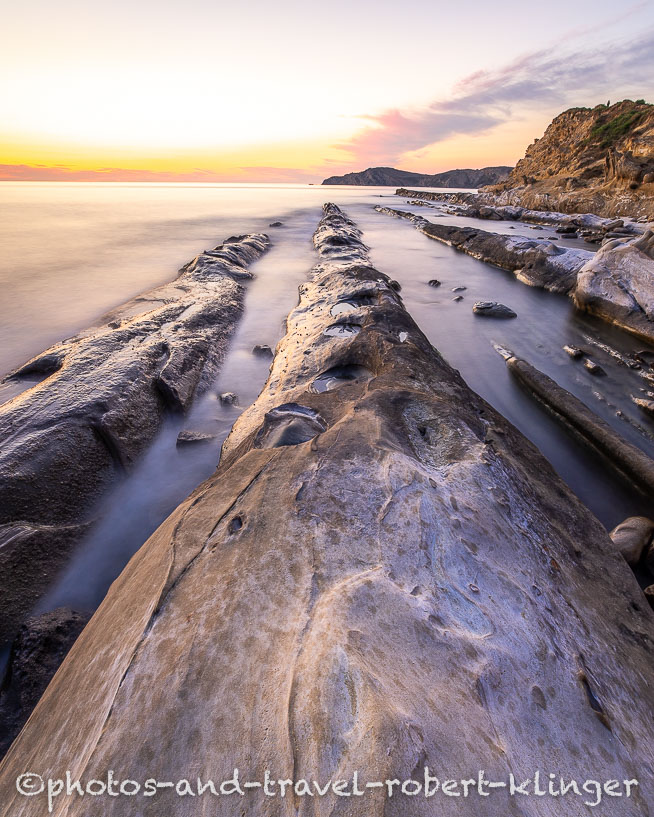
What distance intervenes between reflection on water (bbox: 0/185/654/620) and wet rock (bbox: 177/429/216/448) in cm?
6

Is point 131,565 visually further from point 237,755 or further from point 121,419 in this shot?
point 121,419

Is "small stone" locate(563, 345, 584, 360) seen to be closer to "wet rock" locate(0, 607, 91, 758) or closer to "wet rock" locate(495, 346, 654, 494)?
"wet rock" locate(495, 346, 654, 494)

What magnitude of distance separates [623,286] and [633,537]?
6734mm

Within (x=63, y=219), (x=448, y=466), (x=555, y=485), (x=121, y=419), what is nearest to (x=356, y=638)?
(x=448, y=466)

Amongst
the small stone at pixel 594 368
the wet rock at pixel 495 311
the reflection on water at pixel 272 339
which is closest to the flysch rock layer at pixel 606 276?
the reflection on water at pixel 272 339

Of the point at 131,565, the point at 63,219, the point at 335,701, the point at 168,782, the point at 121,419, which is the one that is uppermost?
the point at 335,701

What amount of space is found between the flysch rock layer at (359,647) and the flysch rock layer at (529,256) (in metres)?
9.58

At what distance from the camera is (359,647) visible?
4.25ft

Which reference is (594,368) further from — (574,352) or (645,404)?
(645,404)

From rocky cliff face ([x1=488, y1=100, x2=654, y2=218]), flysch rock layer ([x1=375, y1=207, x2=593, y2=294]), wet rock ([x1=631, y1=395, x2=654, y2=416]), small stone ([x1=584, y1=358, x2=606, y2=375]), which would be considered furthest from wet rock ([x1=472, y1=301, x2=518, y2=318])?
rocky cliff face ([x1=488, y1=100, x2=654, y2=218])

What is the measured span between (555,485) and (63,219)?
32.8m

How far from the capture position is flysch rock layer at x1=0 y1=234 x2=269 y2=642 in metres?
2.58

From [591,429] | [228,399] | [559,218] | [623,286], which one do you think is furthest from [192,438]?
[559,218]

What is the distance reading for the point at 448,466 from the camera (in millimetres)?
2379
